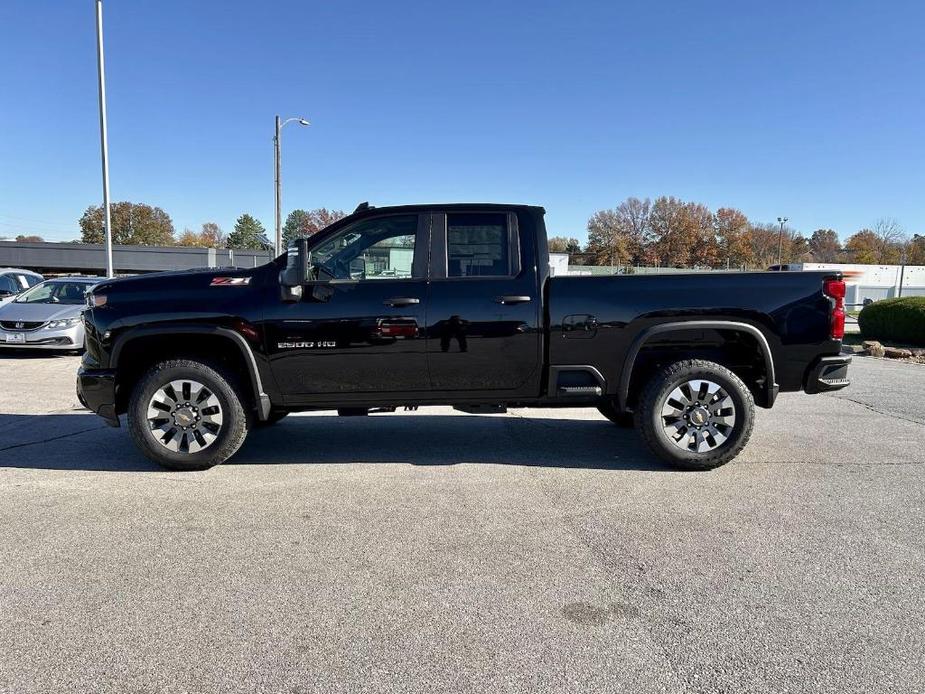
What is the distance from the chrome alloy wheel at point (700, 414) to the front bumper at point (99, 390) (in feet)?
14.3

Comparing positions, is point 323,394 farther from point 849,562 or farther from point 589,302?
point 849,562

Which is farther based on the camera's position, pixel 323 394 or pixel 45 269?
pixel 45 269

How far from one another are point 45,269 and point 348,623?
2743 inches

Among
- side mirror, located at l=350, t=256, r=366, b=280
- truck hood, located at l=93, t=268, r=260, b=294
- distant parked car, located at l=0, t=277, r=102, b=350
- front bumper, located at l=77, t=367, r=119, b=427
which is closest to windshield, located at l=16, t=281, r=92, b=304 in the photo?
distant parked car, located at l=0, t=277, r=102, b=350

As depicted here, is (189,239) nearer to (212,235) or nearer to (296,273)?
(212,235)

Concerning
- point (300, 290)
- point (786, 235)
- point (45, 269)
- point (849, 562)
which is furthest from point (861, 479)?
point (786, 235)

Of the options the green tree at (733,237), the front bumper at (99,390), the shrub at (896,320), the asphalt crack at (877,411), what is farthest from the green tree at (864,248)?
the front bumper at (99,390)

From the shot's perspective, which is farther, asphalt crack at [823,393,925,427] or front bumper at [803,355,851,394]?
asphalt crack at [823,393,925,427]

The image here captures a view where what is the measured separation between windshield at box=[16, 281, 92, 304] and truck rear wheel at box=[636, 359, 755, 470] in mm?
11829

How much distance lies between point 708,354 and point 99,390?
16.2ft

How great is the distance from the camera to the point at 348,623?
2.78 m

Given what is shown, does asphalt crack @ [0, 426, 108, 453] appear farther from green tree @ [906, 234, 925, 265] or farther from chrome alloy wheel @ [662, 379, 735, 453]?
green tree @ [906, 234, 925, 265]

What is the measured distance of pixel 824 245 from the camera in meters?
105

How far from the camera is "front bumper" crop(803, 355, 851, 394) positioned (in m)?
4.97
